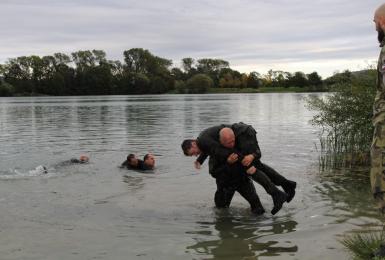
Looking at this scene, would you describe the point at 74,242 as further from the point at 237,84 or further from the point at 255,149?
the point at 237,84

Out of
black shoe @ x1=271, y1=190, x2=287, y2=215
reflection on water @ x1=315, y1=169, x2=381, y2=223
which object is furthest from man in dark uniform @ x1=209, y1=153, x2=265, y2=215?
reflection on water @ x1=315, y1=169, x2=381, y2=223

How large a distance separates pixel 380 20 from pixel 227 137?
398 cm

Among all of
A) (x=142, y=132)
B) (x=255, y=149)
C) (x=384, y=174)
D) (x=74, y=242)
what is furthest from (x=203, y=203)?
(x=142, y=132)

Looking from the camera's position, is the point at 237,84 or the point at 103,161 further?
the point at 237,84

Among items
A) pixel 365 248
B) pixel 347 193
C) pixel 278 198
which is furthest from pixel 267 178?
pixel 347 193

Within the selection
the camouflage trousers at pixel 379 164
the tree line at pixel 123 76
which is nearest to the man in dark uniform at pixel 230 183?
the camouflage trousers at pixel 379 164

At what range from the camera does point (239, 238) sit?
29.3ft

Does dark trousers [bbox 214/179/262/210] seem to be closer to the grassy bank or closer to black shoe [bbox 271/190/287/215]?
black shoe [bbox 271/190/287/215]

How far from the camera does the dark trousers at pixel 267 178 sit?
32.2ft

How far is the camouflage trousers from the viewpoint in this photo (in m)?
6.14

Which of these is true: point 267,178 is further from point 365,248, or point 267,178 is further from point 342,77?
point 342,77

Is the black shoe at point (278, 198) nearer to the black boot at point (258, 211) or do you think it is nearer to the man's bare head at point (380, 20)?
the black boot at point (258, 211)

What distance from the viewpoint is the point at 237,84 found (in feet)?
506

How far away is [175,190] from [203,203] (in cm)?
188
